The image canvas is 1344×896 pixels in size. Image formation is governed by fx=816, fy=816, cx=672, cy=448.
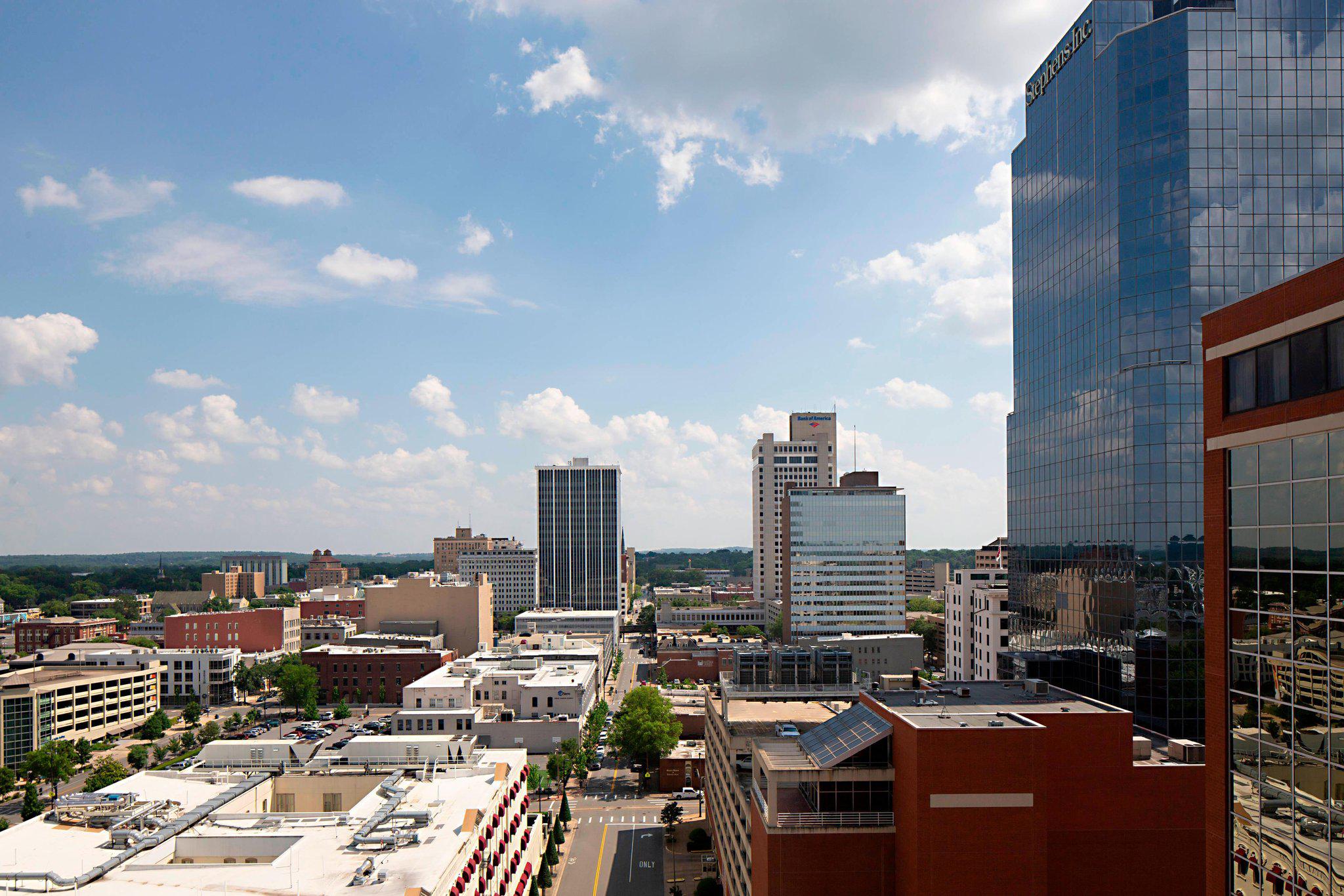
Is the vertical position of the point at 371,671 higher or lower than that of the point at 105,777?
lower

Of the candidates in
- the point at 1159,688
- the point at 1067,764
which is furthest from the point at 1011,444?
the point at 1067,764

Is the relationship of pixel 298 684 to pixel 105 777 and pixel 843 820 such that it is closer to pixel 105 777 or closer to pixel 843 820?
pixel 105 777

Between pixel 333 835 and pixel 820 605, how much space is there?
484 ft

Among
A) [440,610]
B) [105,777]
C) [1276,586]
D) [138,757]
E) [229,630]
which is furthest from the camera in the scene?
[440,610]

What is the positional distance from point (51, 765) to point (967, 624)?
11967cm

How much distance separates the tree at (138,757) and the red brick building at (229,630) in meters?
69.9

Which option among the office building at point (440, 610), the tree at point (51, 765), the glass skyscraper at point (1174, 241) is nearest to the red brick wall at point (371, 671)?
the office building at point (440, 610)

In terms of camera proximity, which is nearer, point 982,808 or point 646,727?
point 982,808

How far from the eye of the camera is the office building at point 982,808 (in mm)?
38625

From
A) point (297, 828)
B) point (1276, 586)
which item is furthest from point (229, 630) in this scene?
point (1276, 586)

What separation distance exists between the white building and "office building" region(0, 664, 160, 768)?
131877 millimetres

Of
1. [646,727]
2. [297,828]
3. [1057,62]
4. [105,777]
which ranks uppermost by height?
[1057,62]

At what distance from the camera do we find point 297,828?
4897 cm

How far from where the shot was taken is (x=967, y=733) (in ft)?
127
